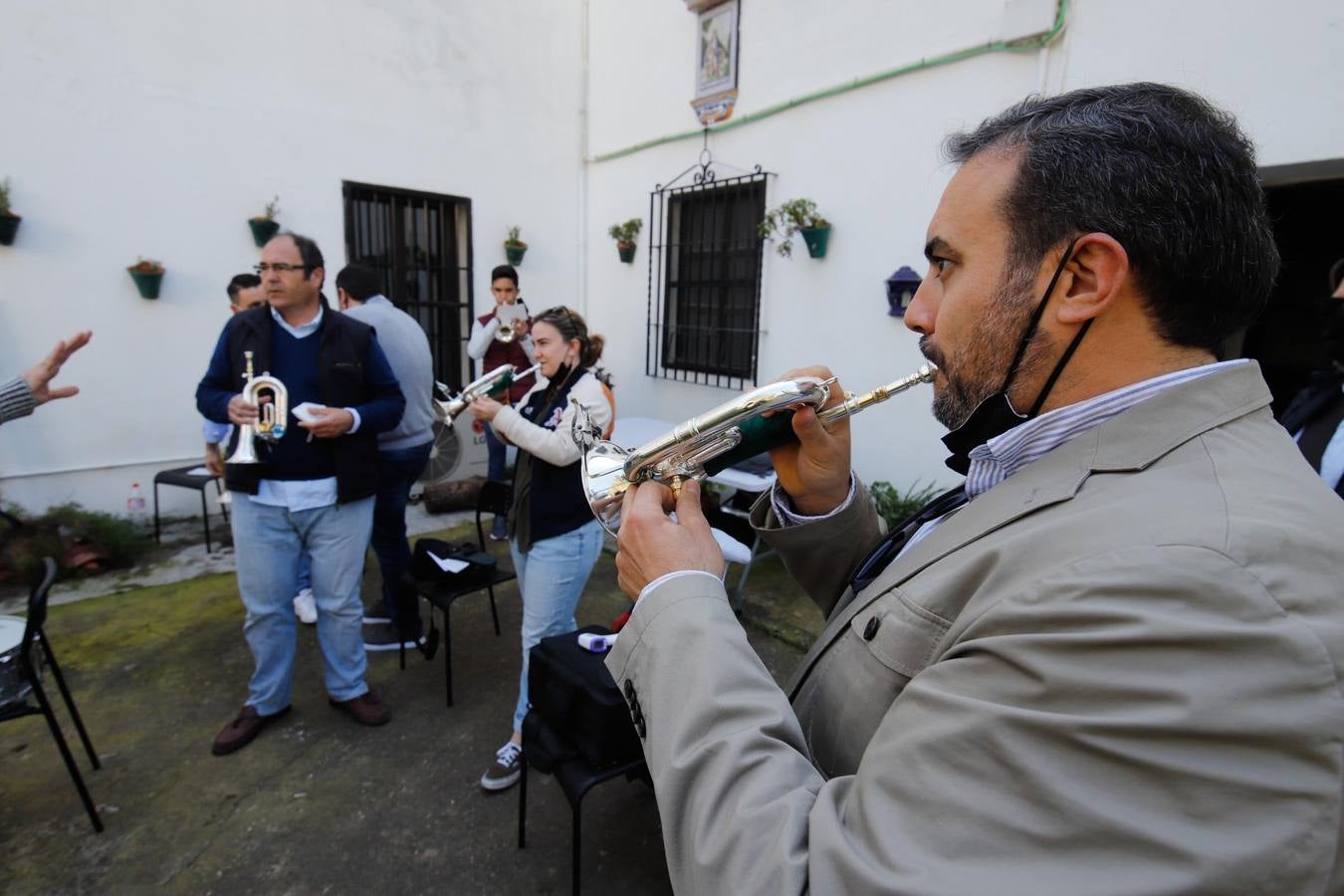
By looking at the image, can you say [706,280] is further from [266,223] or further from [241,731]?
[241,731]

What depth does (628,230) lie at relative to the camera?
713cm

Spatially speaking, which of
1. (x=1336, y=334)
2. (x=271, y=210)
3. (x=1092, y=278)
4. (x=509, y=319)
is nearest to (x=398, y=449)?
(x=509, y=319)

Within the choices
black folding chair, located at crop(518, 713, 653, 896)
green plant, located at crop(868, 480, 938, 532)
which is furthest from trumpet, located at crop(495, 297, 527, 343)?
black folding chair, located at crop(518, 713, 653, 896)

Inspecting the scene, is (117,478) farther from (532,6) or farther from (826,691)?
(826,691)

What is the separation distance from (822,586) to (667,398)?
5.62m

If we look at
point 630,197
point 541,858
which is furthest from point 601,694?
point 630,197

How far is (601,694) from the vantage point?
2.36 meters

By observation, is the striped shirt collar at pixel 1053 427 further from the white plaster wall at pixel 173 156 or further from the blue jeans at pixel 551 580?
the white plaster wall at pixel 173 156

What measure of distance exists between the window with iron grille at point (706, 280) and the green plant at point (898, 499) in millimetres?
1716

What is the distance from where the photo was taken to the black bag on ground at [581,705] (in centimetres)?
235

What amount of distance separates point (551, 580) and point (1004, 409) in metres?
2.31

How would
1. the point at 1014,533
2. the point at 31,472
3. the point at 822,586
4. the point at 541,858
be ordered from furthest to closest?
the point at 31,472
the point at 541,858
the point at 822,586
the point at 1014,533

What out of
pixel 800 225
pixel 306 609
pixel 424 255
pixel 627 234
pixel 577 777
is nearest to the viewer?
pixel 577 777

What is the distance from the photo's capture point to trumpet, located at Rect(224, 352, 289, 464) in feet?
9.88
